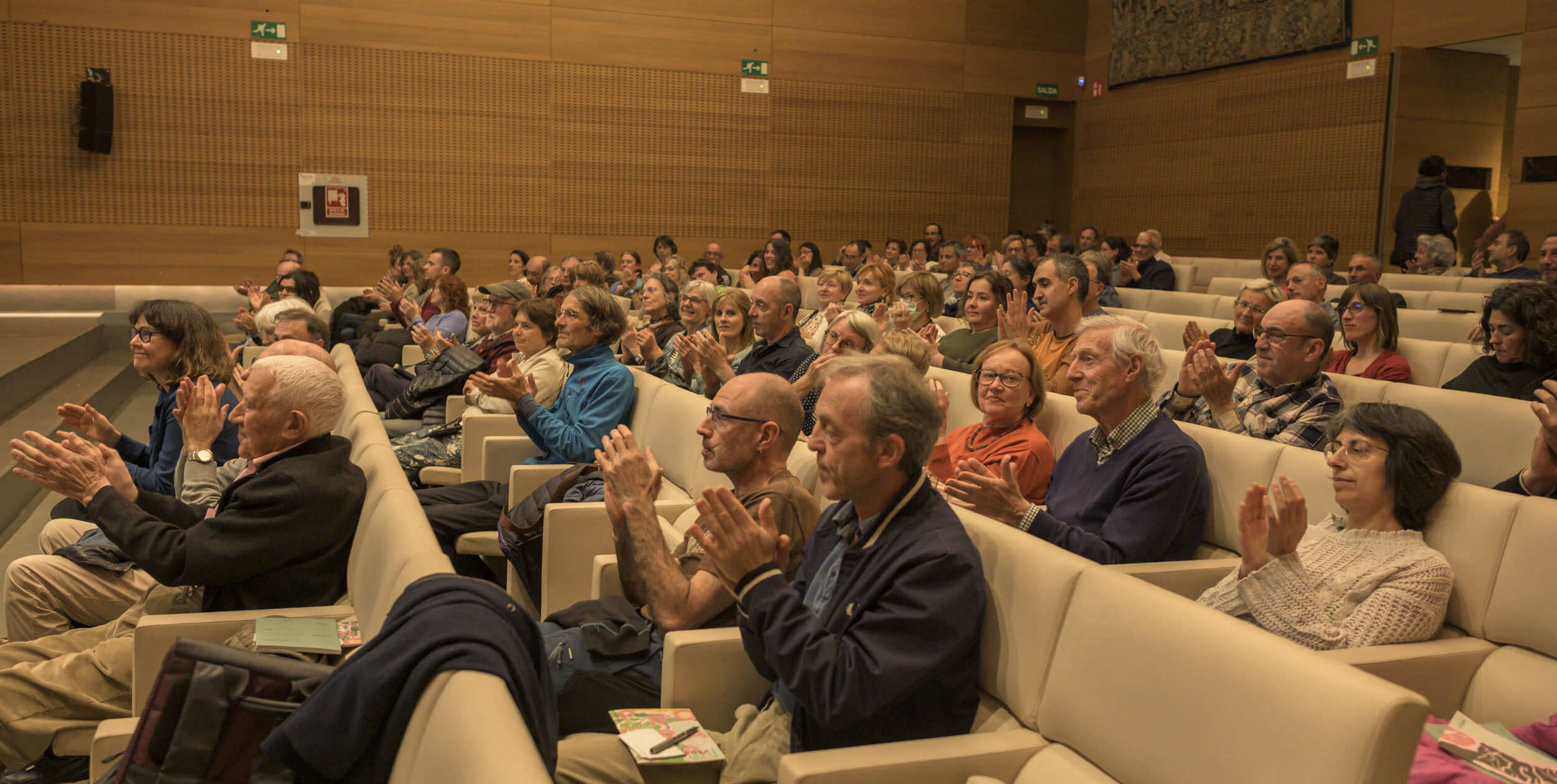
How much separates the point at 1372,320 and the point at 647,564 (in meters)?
3.48

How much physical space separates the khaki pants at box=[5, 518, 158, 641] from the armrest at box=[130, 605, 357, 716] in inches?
23.2

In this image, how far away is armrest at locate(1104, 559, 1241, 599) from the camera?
7.96 feet

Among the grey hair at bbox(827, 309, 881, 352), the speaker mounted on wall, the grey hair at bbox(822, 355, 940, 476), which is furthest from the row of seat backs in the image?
the speaker mounted on wall

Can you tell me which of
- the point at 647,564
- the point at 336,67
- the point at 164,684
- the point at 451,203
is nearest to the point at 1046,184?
the point at 451,203

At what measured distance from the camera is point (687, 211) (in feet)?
42.5

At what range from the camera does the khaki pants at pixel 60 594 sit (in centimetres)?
284

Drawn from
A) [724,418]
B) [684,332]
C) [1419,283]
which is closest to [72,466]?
[724,418]

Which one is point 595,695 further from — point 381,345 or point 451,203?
point 451,203

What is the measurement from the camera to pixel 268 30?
1116 centimetres

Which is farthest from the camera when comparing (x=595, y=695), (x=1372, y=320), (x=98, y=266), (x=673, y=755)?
(x=98, y=266)

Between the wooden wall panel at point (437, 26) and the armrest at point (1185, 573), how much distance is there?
10928mm

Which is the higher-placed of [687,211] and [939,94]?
[939,94]

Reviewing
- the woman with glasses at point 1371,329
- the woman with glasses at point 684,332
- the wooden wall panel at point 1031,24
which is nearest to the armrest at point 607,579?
the woman with glasses at point 684,332

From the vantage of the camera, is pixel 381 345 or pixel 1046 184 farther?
pixel 1046 184
